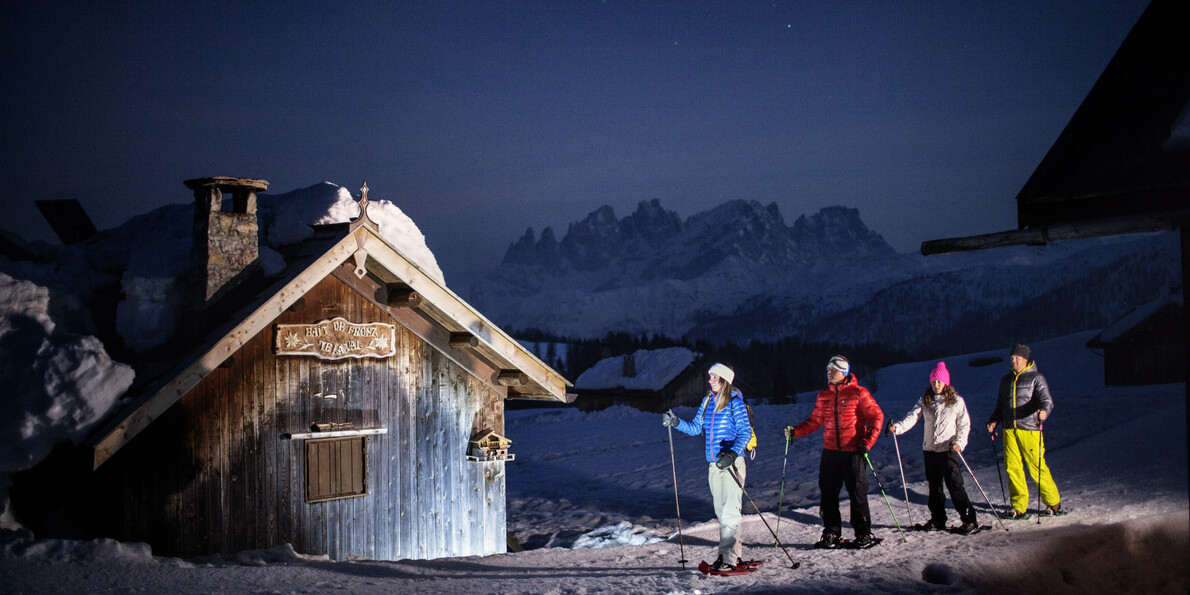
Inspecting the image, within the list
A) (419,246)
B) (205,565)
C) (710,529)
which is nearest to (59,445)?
(205,565)

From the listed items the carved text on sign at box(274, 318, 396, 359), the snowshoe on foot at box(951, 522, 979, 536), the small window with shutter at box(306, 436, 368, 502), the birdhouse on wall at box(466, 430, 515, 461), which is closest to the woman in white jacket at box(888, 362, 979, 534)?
the snowshoe on foot at box(951, 522, 979, 536)

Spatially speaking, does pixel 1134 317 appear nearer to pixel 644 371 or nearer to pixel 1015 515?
pixel 644 371

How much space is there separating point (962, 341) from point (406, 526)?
493 ft

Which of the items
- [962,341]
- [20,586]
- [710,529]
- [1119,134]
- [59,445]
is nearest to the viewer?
[1119,134]

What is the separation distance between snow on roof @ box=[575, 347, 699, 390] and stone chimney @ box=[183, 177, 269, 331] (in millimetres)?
31750

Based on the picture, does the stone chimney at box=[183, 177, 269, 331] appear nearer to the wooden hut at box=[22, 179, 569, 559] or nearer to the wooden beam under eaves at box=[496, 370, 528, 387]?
the wooden hut at box=[22, 179, 569, 559]

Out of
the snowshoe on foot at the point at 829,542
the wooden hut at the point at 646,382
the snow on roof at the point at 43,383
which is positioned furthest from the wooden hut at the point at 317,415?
the wooden hut at the point at 646,382

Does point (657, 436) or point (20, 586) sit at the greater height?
point (20, 586)

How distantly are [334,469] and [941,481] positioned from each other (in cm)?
739

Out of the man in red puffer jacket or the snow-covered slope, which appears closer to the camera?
the snow-covered slope

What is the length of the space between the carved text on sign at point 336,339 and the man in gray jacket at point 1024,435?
7.76 metres

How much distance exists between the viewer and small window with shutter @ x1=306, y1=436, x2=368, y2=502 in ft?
33.9

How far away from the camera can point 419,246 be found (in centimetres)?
1245

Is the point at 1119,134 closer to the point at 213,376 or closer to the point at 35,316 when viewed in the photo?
the point at 213,376
